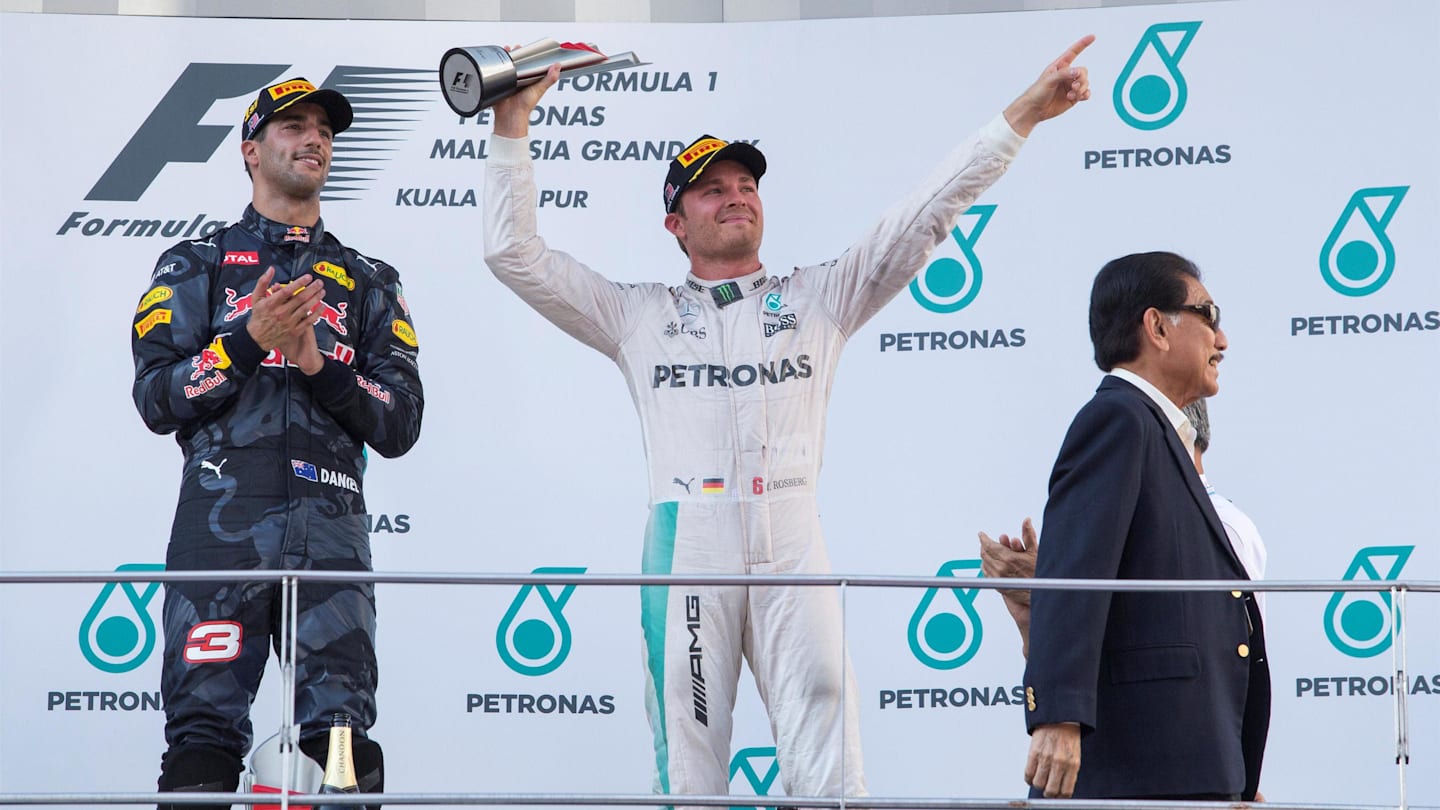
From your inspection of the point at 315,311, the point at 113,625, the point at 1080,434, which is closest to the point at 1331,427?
the point at 1080,434

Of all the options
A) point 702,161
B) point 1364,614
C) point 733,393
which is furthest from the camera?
point 1364,614

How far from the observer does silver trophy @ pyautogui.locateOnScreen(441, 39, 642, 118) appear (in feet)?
9.55

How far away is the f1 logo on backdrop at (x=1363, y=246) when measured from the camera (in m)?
3.98

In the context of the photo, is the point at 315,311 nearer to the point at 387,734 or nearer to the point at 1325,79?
the point at 387,734

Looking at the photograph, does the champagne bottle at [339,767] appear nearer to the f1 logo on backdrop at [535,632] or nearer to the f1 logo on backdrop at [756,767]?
the f1 logo on backdrop at [535,632]

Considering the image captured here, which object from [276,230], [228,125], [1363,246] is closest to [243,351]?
[276,230]

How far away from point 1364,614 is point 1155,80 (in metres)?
1.29

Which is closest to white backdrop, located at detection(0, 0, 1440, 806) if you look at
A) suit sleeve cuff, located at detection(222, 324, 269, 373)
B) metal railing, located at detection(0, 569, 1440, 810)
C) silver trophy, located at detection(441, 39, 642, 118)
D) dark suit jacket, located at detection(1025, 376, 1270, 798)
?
silver trophy, located at detection(441, 39, 642, 118)

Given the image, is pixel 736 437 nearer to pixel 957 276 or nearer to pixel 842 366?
pixel 842 366

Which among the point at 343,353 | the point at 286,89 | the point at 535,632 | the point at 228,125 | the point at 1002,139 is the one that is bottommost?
the point at 535,632

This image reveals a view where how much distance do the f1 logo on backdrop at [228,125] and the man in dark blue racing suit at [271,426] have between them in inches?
44.8

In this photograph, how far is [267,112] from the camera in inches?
118

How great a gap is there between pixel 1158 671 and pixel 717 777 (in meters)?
0.97

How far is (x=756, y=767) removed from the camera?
13.2ft
